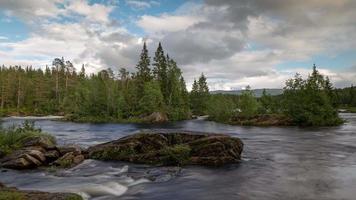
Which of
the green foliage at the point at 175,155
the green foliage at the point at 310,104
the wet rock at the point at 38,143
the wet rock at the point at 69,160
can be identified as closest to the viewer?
the wet rock at the point at 69,160

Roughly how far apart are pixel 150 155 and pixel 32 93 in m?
107

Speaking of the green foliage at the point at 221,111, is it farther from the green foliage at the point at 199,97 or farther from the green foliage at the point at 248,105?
the green foliage at the point at 199,97

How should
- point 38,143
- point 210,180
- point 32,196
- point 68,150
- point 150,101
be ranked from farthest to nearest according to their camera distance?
1. point 150,101
2. point 68,150
3. point 38,143
4. point 210,180
5. point 32,196

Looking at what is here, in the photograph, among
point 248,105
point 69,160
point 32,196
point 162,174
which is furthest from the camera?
point 248,105

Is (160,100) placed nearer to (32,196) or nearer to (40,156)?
(40,156)

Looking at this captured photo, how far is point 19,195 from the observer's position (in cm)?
1297

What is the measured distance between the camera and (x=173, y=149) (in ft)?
82.6

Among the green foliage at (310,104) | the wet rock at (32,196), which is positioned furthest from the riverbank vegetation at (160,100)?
the wet rock at (32,196)

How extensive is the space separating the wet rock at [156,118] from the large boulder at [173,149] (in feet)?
181

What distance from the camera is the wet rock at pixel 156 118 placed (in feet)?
275

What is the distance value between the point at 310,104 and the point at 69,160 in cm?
5259

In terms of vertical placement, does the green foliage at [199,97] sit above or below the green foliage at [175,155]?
above

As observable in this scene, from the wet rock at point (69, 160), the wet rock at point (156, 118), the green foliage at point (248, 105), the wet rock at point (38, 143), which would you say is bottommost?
the wet rock at point (69, 160)

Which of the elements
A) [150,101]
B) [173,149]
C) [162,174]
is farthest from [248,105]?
[162,174]
